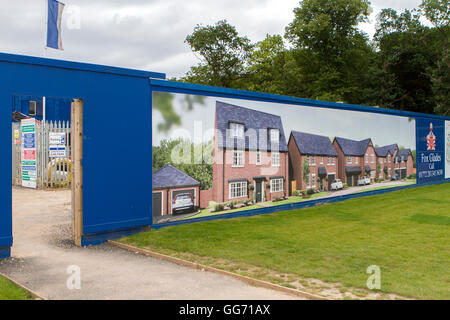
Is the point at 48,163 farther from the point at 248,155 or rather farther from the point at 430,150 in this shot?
the point at 430,150

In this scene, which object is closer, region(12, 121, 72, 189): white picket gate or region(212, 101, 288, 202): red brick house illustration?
region(212, 101, 288, 202): red brick house illustration

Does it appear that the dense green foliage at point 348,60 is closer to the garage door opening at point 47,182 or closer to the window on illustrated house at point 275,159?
the garage door opening at point 47,182

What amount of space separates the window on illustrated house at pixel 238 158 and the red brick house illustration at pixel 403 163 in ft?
33.8

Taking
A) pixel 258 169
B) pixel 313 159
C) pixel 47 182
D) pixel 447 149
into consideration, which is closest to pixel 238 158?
pixel 258 169

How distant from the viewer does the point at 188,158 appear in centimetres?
1082

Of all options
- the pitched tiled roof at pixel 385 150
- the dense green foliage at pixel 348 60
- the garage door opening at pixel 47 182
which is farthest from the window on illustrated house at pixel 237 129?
the dense green foliage at pixel 348 60

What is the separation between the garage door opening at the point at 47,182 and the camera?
8.84 meters

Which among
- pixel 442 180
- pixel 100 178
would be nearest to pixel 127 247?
pixel 100 178

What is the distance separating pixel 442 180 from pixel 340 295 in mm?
21519

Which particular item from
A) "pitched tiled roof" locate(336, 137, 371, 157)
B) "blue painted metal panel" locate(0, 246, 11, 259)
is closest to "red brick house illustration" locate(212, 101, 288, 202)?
"pitched tiled roof" locate(336, 137, 371, 157)

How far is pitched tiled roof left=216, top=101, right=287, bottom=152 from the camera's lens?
38.8ft

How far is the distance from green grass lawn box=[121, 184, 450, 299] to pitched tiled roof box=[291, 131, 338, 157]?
227 centimetres

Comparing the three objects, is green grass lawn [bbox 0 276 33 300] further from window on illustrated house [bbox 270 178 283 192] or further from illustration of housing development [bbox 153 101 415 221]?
window on illustrated house [bbox 270 178 283 192]
